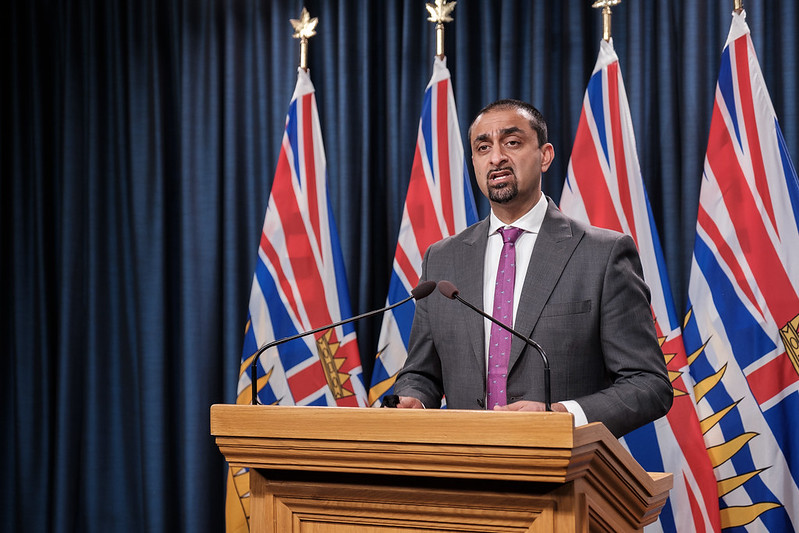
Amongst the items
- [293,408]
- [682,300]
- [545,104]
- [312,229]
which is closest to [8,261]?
[312,229]

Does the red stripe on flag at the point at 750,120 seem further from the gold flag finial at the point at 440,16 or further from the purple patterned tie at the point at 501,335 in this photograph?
the purple patterned tie at the point at 501,335

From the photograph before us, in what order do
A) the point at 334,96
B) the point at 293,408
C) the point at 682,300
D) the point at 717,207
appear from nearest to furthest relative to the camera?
the point at 293,408, the point at 717,207, the point at 682,300, the point at 334,96

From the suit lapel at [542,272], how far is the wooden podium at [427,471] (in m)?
0.54

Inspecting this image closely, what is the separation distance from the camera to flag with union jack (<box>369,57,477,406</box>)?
3.53 m

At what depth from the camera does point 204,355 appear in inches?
163

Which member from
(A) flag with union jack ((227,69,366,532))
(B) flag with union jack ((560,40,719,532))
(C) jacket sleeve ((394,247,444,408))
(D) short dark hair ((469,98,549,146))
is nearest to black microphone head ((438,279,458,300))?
(C) jacket sleeve ((394,247,444,408))

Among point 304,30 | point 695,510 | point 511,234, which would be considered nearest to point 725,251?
point 695,510

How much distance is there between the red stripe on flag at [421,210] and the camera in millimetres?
3576

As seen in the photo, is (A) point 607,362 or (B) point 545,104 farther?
(B) point 545,104

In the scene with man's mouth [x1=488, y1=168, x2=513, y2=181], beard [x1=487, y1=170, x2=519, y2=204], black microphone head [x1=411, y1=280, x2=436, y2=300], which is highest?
man's mouth [x1=488, y1=168, x2=513, y2=181]

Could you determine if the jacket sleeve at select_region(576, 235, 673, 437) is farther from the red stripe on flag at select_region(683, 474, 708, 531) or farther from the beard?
the red stripe on flag at select_region(683, 474, 708, 531)

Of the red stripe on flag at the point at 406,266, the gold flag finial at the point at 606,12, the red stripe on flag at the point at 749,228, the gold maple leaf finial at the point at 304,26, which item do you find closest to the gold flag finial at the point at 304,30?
the gold maple leaf finial at the point at 304,26

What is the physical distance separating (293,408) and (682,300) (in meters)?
2.53

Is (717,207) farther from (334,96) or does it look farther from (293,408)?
(293,408)
